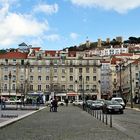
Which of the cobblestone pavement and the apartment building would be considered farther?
the apartment building

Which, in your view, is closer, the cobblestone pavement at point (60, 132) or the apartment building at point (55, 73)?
the cobblestone pavement at point (60, 132)

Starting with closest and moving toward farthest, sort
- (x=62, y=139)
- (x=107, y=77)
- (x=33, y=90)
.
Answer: (x=62, y=139) → (x=33, y=90) → (x=107, y=77)

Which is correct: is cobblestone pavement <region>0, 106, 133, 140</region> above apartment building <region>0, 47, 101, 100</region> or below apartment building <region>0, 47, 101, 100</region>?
below

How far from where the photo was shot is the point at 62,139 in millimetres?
17062

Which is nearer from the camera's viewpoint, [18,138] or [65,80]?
[18,138]

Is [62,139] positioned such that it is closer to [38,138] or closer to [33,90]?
[38,138]

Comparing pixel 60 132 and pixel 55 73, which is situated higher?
pixel 55 73

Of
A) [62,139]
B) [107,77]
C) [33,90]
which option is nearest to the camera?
[62,139]

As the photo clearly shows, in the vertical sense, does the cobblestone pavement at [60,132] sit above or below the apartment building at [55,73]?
below

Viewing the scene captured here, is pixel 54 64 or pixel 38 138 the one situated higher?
pixel 54 64

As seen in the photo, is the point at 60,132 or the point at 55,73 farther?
the point at 55,73

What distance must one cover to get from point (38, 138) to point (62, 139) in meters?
0.99

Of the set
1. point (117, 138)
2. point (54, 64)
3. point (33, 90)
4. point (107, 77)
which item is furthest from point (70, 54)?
point (117, 138)

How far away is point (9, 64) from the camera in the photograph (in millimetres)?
137250
